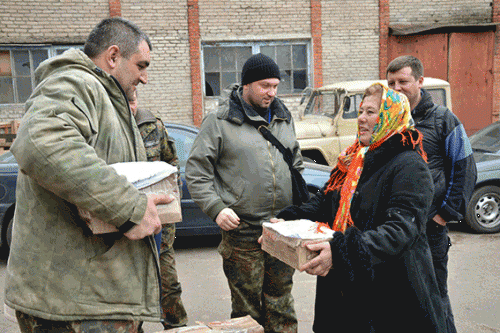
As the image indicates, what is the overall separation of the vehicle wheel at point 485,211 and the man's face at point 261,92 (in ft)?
14.4

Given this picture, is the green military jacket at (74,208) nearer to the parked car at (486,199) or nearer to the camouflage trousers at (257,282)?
the camouflage trousers at (257,282)

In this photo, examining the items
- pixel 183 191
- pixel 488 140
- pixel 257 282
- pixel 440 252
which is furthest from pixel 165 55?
pixel 440 252

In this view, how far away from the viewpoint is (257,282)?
319 cm

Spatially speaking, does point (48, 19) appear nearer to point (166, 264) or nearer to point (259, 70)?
point (166, 264)

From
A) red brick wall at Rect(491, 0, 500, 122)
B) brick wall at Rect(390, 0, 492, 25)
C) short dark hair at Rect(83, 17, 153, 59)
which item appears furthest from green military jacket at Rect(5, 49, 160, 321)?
red brick wall at Rect(491, 0, 500, 122)

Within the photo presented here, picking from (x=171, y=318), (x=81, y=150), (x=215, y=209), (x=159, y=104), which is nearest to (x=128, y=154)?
(x=81, y=150)

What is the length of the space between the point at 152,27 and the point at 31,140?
11554 mm

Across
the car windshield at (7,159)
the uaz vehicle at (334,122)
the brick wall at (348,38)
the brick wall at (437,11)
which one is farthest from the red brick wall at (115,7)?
the brick wall at (437,11)

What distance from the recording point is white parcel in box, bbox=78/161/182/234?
170 centimetres

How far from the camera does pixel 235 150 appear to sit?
3.11m

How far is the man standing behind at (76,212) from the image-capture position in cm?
154

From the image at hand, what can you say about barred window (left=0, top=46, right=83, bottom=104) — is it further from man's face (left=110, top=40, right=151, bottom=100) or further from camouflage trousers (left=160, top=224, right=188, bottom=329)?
man's face (left=110, top=40, right=151, bottom=100)

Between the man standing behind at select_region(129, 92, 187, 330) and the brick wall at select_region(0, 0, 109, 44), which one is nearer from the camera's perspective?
the man standing behind at select_region(129, 92, 187, 330)

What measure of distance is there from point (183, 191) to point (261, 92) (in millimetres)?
2854
